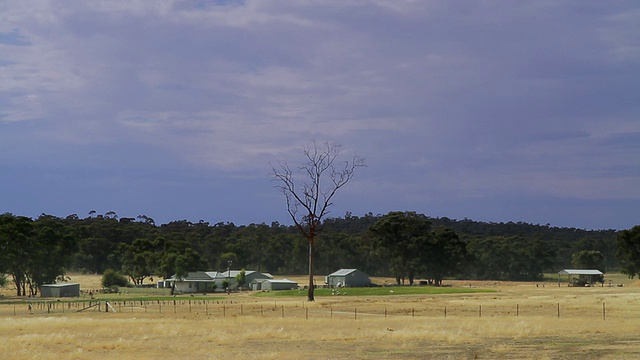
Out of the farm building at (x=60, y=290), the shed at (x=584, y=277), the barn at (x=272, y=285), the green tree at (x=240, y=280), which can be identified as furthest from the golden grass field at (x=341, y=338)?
the green tree at (x=240, y=280)

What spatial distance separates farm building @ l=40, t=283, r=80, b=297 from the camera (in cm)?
11994

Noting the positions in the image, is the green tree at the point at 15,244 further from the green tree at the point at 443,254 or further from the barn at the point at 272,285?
the green tree at the point at 443,254

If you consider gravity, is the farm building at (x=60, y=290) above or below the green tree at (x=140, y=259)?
below

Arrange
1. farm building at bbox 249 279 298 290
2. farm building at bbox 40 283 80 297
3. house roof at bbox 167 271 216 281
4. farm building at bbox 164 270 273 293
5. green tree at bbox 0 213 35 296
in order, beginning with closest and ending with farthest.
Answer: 1. green tree at bbox 0 213 35 296
2. farm building at bbox 40 283 80 297
3. farm building at bbox 164 270 273 293
4. house roof at bbox 167 271 216 281
5. farm building at bbox 249 279 298 290

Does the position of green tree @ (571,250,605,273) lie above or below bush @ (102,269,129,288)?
above

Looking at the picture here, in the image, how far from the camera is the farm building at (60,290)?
119938 mm

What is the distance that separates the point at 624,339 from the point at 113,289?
110 meters

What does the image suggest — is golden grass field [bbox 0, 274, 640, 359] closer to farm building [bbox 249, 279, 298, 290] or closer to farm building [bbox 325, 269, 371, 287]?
farm building [bbox 249, 279, 298, 290]

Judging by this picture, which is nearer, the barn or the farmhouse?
the farmhouse

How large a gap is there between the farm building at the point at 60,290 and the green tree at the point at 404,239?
175 feet

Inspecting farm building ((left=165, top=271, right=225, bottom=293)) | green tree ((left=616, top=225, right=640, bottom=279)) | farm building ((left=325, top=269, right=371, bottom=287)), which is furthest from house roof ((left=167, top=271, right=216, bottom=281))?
green tree ((left=616, top=225, right=640, bottom=279))

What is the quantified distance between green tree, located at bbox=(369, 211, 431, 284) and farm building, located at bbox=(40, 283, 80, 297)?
53458 millimetres

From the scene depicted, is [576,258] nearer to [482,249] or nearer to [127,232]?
[482,249]

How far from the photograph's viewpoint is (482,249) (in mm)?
182000
